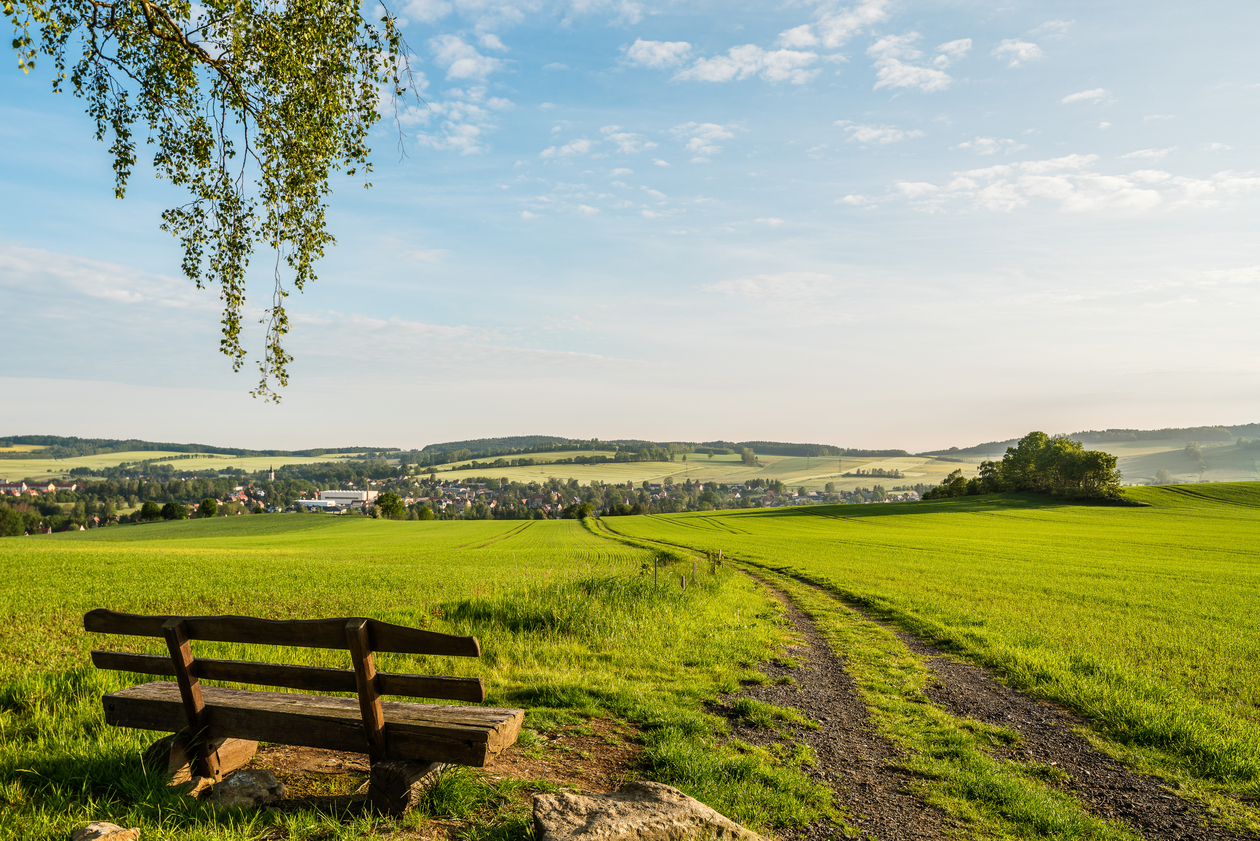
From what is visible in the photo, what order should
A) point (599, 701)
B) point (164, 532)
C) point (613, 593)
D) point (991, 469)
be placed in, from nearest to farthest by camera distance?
1. point (599, 701)
2. point (613, 593)
3. point (164, 532)
4. point (991, 469)

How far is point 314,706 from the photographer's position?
5.21 m

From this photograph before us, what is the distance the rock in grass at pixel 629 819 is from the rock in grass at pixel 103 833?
255 centimetres

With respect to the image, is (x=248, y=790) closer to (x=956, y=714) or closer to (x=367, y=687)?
(x=367, y=687)

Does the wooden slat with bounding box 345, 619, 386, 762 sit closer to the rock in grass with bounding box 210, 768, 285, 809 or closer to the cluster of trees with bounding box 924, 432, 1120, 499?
the rock in grass with bounding box 210, 768, 285, 809

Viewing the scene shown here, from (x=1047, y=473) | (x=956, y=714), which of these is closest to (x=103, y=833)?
(x=956, y=714)

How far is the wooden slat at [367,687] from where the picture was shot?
441 cm

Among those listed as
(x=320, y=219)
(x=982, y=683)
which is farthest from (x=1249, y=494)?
(x=320, y=219)

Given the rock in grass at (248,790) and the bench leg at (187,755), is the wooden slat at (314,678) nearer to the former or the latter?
the bench leg at (187,755)

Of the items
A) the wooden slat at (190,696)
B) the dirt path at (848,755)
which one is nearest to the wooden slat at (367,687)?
the wooden slat at (190,696)

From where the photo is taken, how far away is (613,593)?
15.5 meters

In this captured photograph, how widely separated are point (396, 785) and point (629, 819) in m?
1.92

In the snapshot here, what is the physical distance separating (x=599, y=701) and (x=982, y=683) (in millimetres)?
7352

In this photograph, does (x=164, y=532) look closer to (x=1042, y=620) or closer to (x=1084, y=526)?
(x=1042, y=620)

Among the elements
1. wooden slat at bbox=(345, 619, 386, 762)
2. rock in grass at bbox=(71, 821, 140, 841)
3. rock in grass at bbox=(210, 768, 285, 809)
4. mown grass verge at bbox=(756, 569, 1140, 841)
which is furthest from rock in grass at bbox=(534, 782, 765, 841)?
mown grass verge at bbox=(756, 569, 1140, 841)
